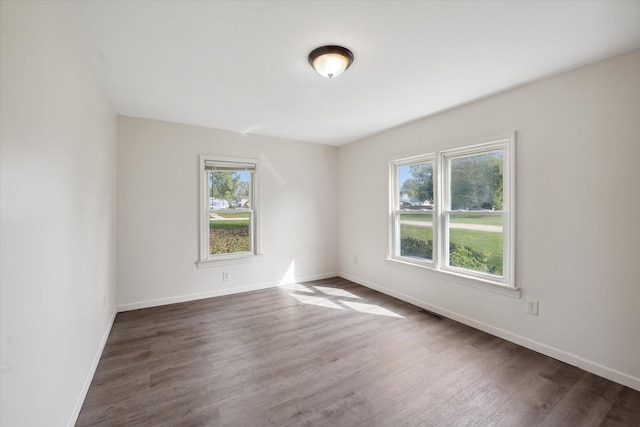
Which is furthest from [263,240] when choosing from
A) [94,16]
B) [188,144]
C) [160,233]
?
[94,16]

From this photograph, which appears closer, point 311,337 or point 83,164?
point 83,164

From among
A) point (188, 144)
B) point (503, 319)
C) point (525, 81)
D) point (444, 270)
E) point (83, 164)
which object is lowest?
point (503, 319)

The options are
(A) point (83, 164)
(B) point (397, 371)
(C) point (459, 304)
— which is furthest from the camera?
(C) point (459, 304)

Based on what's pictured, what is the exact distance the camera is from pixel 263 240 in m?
4.50

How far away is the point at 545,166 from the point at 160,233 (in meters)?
4.42

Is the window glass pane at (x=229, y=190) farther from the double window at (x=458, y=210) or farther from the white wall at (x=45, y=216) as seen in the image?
the double window at (x=458, y=210)

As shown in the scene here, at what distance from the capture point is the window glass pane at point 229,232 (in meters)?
4.16

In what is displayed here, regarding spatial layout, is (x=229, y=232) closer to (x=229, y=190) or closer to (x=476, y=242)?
(x=229, y=190)

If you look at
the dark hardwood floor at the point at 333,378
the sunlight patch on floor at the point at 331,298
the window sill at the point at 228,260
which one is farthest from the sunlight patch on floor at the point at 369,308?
the window sill at the point at 228,260

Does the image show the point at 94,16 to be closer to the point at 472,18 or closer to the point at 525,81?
the point at 472,18

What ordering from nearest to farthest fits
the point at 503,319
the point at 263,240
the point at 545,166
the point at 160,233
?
1. the point at 545,166
2. the point at 503,319
3. the point at 160,233
4. the point at 263,240

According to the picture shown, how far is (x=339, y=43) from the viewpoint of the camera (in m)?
2.00

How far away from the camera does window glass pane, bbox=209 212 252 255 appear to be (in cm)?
416

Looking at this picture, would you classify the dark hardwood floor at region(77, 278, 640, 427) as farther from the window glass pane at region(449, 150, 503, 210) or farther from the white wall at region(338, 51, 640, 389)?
the window glass pane at region(449, 150, 503, 210)
